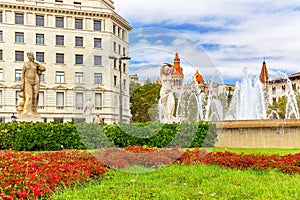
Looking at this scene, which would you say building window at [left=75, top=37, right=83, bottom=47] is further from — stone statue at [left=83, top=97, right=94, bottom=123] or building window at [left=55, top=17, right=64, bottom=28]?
stone statue at [left=83, top=97, right=94, bottom=123]

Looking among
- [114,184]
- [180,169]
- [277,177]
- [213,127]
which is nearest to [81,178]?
[114,184]

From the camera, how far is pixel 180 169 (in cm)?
860

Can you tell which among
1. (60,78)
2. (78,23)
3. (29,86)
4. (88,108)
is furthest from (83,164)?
(78,23)

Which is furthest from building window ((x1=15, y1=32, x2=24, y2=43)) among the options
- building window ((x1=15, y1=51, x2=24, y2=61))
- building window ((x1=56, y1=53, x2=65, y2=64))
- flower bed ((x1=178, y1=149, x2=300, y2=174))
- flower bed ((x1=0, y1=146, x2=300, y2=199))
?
flower bed ((x1=178, y1=149, x2=300, y2=174))

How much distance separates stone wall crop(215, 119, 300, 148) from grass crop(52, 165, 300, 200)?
5722 mm

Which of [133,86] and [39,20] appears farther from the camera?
[39,20]

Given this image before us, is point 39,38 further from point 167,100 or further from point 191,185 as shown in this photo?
point 191,185

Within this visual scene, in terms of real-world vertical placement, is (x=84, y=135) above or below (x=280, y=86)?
below

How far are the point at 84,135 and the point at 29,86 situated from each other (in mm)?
4487

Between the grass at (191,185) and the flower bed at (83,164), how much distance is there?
0.30 metres

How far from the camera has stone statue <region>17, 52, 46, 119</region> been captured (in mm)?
16469

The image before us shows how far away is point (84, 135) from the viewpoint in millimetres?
13570

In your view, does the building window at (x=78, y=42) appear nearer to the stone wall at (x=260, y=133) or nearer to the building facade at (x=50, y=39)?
the building facade at (x=50, y=39)

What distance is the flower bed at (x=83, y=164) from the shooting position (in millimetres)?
5980
